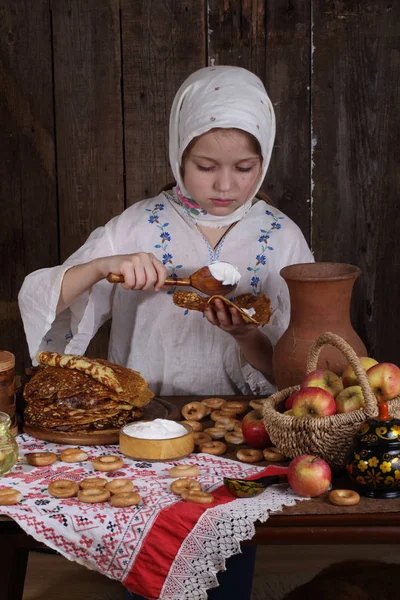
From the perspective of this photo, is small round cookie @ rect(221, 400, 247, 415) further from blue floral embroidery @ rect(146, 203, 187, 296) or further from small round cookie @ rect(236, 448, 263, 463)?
blue floral embroidery @ rect(146, 203, 187, 296)

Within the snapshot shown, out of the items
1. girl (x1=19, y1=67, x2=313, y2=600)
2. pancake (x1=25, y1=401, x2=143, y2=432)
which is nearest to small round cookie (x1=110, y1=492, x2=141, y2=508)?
pancake (x1=25, y1=401, x2=143, y2=432)

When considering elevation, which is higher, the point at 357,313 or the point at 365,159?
the point at 365,159

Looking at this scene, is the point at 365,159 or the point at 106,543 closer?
the point at 106,543

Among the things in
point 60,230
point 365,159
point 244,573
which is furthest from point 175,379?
point 365,159

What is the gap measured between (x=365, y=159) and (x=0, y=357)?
6.46 ft

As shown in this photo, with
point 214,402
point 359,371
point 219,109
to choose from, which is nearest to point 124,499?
point 359,371

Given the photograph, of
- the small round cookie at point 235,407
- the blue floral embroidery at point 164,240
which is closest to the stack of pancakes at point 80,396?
the small round cookie at point 235,407

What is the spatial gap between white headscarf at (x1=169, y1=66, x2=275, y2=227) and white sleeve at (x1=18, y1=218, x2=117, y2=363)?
34cm

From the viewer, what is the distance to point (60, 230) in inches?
133

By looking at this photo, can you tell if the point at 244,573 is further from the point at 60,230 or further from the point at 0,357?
the point at 60,230

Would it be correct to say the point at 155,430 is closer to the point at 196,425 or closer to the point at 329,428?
the point at 196,425

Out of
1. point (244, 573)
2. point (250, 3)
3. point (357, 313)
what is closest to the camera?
point (244, 573)

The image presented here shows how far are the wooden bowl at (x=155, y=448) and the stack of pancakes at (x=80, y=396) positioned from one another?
4.8 inches

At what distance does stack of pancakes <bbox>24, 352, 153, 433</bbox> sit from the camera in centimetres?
183
